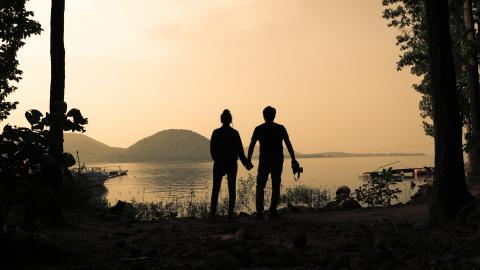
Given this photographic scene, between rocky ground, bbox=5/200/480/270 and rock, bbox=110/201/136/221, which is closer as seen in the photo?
rocky ground, bbox=5/200/480/270

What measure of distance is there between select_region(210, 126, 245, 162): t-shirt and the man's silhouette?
0.42m

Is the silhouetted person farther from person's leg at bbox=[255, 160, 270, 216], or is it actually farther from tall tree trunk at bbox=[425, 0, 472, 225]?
tall tree trunk at bbox=[425, 0, 472, 225]

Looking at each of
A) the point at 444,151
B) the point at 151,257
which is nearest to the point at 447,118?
the point at 444,151

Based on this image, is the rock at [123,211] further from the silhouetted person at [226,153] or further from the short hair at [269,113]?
the short hair at [269,113]

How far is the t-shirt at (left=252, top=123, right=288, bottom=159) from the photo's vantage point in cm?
987

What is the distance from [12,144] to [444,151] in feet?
24.2

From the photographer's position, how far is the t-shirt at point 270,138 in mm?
9867

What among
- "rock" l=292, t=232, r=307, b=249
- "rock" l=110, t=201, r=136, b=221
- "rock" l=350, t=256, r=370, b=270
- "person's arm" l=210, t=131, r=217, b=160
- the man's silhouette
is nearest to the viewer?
"rock" l=350, t=256, r=370, b=270

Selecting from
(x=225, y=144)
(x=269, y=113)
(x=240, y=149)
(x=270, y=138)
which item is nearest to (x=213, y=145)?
(x=225, y=144)

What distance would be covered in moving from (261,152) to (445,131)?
3806 millimetres

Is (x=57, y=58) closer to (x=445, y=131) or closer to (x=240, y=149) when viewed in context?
(x=240, y=149)

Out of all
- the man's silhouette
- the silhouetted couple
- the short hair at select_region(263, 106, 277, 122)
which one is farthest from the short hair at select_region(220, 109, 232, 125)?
the short hair at select_region(263, 106, 277, 122)

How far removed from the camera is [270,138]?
9.90m

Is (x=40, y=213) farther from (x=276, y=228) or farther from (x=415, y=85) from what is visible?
(x=415, y=85)
